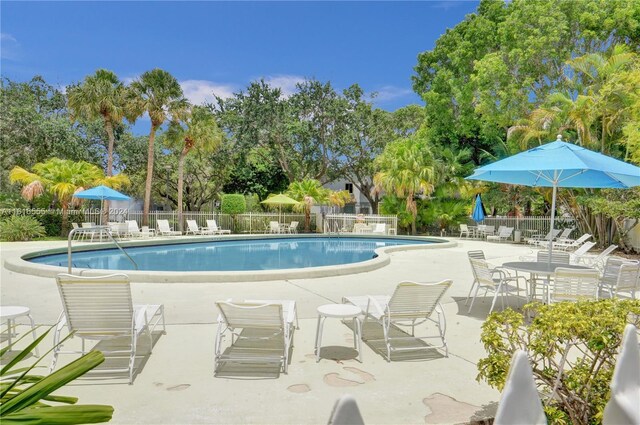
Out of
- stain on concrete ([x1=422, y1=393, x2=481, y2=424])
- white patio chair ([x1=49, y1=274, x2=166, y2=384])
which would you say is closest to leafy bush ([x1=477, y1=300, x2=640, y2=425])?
stain on concrete ([x1=422, y1=393, x2=481, y2=424])

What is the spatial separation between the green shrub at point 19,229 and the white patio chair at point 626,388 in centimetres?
2254

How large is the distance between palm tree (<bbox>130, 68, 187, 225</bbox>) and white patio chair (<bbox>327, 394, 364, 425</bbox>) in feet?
76.7

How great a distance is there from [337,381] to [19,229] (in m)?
20.3

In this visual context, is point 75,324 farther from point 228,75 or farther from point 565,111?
point 228,75

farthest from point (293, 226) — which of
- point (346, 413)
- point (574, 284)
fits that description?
point (346, 413)

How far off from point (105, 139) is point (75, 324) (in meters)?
29.6

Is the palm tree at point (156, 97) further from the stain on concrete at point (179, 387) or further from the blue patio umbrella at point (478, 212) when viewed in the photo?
the stain on concrete at point (179, 387)

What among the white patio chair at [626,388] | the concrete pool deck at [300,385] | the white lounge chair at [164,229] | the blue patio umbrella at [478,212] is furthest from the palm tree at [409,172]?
the white patio chair at [626,388]

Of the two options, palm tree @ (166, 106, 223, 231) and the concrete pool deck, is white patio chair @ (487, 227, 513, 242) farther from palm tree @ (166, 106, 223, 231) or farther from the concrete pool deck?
the concrete pool deck

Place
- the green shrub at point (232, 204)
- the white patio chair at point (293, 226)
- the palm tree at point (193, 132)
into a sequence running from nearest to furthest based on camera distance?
the palm tree at point (193, 132), the green shrub at point (232, 204), the white patio chair at point (293, 226)

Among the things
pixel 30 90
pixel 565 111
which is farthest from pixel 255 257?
pixel 30 90

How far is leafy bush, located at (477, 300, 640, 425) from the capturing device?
106 inches

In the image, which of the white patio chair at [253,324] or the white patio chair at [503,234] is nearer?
the white patio chair at [253,324]

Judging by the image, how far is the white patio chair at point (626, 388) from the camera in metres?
2.02
